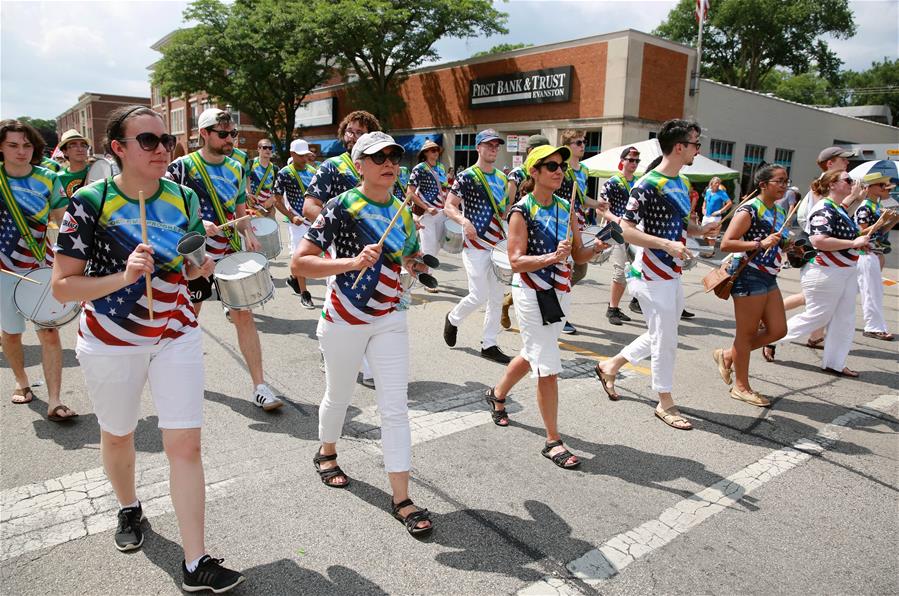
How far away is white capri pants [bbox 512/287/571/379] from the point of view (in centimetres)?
394

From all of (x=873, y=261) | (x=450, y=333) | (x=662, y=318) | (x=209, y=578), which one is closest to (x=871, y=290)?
(x=873, y=261)

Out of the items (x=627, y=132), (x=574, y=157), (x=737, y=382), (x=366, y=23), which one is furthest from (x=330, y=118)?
(x=737, y=382)

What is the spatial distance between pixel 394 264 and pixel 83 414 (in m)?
3.03

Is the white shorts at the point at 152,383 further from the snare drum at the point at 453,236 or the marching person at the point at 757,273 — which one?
the snare drum at the point at 453,236

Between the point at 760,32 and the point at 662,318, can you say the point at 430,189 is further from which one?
the point at 760,32

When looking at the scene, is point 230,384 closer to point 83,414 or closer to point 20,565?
point 83,414

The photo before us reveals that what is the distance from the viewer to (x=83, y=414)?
4.67m

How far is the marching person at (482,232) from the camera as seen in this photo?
20.8ft

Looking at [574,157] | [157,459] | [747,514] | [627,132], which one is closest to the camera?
[747,514]

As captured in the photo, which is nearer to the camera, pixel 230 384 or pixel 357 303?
pixel 357 303

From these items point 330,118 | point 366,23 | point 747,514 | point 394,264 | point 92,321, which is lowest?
point 747,514

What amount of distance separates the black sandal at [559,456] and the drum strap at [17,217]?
4.11 meters

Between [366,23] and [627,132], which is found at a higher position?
[366,23]

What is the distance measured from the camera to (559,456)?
404cm
